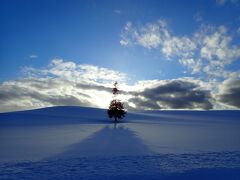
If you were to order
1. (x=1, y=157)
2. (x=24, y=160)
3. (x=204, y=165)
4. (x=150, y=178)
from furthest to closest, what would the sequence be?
(x=1, y=157)
(x=24, y=160)
(x=204, y=165)
(x=150, y=178)

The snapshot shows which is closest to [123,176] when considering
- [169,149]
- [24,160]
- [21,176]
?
[21,176]

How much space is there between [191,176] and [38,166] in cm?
923

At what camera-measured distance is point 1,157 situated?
23.0 m

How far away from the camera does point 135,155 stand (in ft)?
73.8


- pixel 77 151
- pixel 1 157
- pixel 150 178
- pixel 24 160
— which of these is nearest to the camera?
A: pixel 150 178

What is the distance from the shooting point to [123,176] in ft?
53.3

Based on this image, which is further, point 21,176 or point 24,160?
point 24,160

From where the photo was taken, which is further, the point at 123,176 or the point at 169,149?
the point at 169,149

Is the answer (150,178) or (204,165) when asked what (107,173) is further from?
(204,165)

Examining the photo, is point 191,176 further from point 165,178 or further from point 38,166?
point 38,166

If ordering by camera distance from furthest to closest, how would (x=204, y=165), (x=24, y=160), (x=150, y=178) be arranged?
1. (x=24, y=160)
2. (x=204, y=165)
3. (x=150, y=178)

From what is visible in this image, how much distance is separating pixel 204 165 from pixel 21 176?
424 inches

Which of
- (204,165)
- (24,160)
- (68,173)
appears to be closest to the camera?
(68,173)

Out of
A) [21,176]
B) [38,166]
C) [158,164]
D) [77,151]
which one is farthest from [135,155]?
[21,176]
